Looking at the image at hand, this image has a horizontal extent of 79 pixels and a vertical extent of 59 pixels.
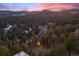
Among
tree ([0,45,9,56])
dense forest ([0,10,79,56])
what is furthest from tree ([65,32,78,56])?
tree ([0,45,9,56])

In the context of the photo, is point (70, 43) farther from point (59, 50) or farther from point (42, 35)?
point (42, 35)

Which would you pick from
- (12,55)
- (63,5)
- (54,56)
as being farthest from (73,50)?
(12,55)

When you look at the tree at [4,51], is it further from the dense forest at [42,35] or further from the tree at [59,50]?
the tree at [59,50]

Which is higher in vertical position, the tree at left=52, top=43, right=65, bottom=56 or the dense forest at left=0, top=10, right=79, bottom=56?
the dense forest at left=0, top=10, right=79, bottom=56

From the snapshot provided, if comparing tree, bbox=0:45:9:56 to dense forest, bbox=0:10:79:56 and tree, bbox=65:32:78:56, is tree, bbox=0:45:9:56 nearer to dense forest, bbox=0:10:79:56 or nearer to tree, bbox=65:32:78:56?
dense forest, bbox=0:10:79:56

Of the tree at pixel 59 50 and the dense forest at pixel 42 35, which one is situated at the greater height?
the dense forest at pixel 42 35

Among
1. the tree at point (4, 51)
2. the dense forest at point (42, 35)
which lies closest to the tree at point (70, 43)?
the dense forest at point (42, 35)

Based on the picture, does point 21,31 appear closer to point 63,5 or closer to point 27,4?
point 27,4

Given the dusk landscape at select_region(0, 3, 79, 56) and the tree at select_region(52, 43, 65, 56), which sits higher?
the dusk landscape at select_region(0, 3, 79, 56)

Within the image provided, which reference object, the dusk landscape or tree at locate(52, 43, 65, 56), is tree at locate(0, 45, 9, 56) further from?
tree at locate(52, 43, 65, 56)
